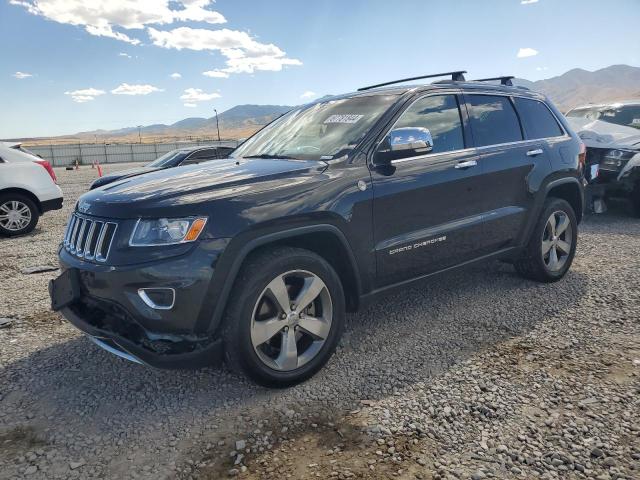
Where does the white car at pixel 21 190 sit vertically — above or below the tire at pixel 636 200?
above

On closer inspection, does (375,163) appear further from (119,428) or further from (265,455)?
(119,428)

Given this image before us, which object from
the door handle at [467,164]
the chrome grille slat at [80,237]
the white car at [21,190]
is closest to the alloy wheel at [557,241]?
the door handle at [467,164]

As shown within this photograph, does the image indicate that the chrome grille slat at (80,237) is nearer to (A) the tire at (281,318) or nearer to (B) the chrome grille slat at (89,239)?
(B) the chrome grille slat at (89,239)

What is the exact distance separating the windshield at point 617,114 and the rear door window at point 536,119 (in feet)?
16.9

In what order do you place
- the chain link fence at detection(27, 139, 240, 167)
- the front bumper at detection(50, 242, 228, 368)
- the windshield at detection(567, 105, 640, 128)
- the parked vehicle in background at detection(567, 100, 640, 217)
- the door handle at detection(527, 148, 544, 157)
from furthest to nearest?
the chain link fence at detection(27, 139, 240, 167) → the windshield at detection(567, 105, 640, 128) → the parked vehicle in background at detection(567, 100, 640, 217) → the door handle at detection(527, 148, 544, 157) → the front bumper at detection(50, 242, 228, 368)

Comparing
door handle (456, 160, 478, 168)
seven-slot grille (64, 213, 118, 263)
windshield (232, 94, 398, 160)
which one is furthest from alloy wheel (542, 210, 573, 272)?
seven-slot grille (64, 213, 118, 263)

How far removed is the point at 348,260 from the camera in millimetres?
3176

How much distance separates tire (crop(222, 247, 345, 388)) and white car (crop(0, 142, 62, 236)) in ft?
23.3

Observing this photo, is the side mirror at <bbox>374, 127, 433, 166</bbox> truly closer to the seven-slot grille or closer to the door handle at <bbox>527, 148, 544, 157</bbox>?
the door handle at <bbox>527, 148, 544, 157</bbox>

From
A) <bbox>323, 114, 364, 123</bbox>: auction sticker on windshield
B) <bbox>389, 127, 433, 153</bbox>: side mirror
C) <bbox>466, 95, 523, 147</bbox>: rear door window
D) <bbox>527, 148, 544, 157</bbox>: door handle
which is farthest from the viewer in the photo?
<bbox>527, 148, 544, 157</bbox>: door handle

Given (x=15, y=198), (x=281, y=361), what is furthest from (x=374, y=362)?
(x=15, y=198)

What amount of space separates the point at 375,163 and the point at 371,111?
0.52 metres

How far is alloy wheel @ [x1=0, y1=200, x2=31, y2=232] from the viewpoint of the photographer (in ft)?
→ 26.6

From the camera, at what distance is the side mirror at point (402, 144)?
324 centimetres
